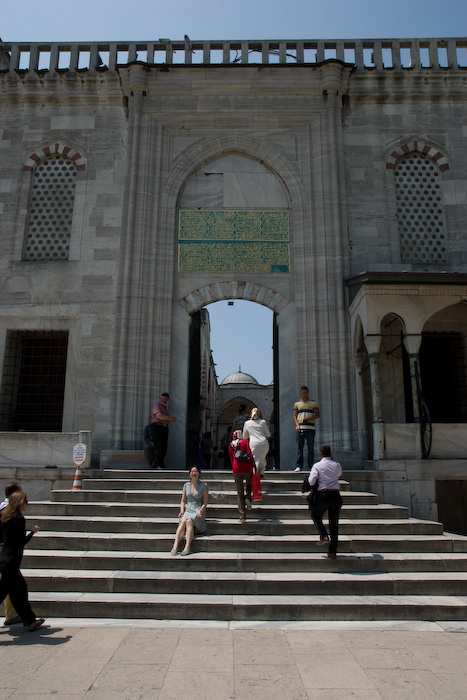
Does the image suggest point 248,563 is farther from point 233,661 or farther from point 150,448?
point 150,448

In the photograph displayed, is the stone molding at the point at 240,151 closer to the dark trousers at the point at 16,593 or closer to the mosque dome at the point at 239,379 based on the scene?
the dark trousers at the point at 16,593

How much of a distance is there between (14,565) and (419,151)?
465 inches

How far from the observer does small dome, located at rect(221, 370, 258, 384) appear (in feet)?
127

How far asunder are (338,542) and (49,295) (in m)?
8.27

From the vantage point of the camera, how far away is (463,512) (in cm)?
1044

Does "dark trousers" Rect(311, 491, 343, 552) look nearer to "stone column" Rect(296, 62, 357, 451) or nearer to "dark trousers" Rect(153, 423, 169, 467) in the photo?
"dark trousers" Rect(153, 423, 169, 467)

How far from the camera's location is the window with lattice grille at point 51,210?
11.9 m

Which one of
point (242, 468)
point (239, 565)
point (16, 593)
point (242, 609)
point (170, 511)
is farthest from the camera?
point (170, 511)

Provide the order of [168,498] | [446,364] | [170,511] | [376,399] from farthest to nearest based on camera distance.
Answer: [446,364] → [376,399] → [168,498] → [170,511]

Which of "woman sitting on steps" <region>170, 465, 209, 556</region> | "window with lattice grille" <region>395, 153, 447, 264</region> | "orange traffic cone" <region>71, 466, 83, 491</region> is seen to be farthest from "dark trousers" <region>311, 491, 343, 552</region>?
"window with lattice grille" <region>395, 153, 447, 264</region>

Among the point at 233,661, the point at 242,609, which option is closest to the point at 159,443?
the point at 242,609

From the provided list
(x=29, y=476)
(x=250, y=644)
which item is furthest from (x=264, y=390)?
(x=250, y=644)

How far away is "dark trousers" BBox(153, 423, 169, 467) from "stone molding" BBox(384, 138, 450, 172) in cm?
805

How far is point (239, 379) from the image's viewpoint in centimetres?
3931
